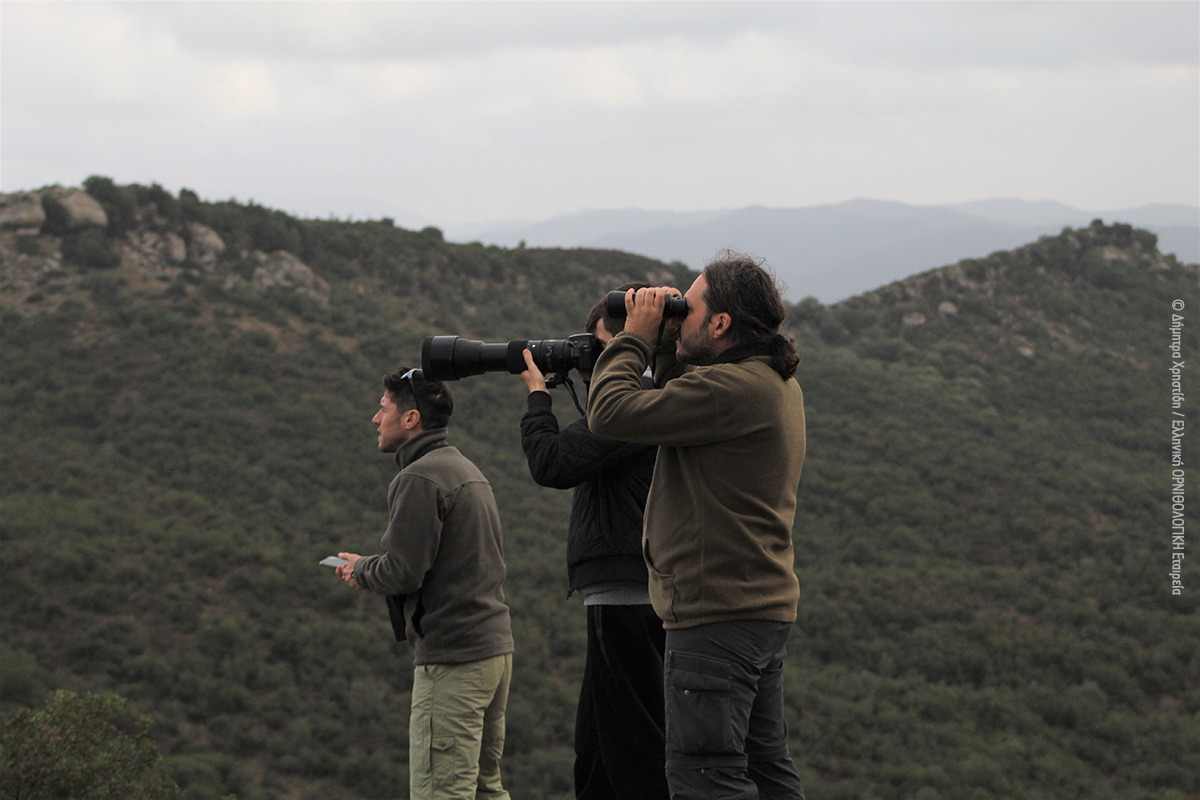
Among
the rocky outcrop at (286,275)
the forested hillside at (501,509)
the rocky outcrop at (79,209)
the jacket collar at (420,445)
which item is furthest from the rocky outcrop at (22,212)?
the jacket collar at (420,445)

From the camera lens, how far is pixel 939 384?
818 inches

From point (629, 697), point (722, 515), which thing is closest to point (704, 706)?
point (722, 515)

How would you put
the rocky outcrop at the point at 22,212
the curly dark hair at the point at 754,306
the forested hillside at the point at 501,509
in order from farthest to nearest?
the rocky outcrop at the point at 22,212
the forested hillside at the point at 501,509
the curly dark hair at the point at 754,306

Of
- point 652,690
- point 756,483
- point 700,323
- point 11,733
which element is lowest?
point 11,733

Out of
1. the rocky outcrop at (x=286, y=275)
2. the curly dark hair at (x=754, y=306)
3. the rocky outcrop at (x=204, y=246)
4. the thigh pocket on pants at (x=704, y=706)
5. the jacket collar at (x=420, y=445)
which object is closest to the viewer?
the thigh pocket on pants at (x=704, y=706)

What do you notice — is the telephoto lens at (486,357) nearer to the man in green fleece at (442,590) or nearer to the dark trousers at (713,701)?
the man in green fleece at (442,590)

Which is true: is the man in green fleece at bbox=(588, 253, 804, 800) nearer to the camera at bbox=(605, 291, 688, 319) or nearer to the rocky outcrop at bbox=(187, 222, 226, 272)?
the camera at bbox=(605, 291, 688, 319)

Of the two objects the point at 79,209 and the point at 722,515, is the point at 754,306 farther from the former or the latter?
the point at 79,209

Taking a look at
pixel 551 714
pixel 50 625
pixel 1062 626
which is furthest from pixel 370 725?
pixel 1062 626

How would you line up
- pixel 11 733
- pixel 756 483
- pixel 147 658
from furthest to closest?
pixel 147 658 → pixel 11 733 → pixel 756 483

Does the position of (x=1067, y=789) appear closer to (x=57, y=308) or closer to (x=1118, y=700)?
(x=1118, y=700)

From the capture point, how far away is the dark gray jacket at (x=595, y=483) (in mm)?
2547

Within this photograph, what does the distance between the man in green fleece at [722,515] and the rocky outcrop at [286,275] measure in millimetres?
18625

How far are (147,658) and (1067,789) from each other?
7578mm
